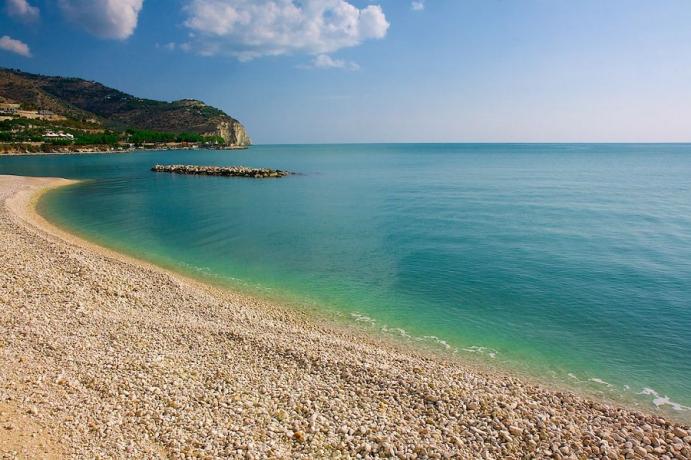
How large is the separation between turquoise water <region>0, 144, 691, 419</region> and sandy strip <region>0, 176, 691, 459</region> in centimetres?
273

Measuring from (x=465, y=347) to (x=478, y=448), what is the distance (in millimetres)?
5894

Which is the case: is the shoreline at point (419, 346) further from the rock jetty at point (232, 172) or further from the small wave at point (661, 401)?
the rock jetty at point (232, 172)

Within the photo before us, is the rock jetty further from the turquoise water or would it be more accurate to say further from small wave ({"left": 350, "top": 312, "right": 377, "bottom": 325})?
small wave ({"left": 350, "top": 312, "right": 377, "bottom": 325})

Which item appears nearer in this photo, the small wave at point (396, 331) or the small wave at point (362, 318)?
the small wave at point (396, 331)

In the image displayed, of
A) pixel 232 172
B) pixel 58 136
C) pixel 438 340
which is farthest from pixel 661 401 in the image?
pixel 58 136

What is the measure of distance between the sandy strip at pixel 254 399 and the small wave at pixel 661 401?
67.6 inches

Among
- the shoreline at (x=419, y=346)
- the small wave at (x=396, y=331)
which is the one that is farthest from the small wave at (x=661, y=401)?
the small wave at (x=396, y=331)

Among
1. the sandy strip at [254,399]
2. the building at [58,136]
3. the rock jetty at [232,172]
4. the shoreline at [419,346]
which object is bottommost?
the shoreline at [419,346]

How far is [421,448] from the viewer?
8008 millimetres

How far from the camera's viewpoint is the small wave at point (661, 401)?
35.4ft

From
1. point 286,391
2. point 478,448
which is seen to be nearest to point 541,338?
point 478,448

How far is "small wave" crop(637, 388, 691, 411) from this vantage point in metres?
10.8

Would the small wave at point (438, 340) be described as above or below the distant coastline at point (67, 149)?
below

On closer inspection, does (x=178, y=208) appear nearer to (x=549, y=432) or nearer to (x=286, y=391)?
(x=286, y=391)
